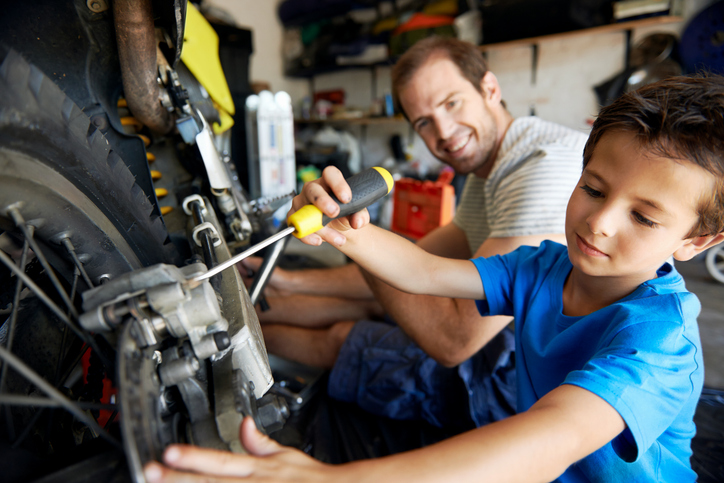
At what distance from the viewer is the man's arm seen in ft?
2.74

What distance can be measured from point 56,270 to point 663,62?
2.93 meters

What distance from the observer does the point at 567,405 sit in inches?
16.1

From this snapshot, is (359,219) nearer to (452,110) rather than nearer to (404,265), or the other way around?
(404,265)

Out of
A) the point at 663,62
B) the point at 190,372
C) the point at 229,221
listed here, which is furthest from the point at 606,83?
the point at 190,372

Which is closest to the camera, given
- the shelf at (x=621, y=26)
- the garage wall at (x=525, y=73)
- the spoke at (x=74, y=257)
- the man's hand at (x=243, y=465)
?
the man's hand at (x=243, y=465)

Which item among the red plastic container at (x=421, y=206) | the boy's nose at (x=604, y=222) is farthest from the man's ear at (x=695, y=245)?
the red plastic container at (x=421, y=206)

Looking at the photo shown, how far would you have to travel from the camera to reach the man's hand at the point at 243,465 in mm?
279

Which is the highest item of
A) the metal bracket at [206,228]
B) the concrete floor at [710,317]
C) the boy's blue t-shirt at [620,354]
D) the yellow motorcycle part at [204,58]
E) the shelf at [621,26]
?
the shelf at [621,26]

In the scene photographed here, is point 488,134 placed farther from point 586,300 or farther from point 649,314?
point 649,314

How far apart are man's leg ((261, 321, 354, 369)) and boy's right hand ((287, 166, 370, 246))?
22.7 inches

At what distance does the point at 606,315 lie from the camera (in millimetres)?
551

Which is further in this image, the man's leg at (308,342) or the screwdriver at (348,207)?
the man's leg at (308,342)

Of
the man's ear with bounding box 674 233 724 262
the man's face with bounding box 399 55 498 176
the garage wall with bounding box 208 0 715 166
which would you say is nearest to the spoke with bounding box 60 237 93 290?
the man's ear with bounding box 674 233 724 262

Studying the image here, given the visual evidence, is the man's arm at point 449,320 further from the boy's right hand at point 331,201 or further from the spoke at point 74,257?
the spoke at point 74,257
